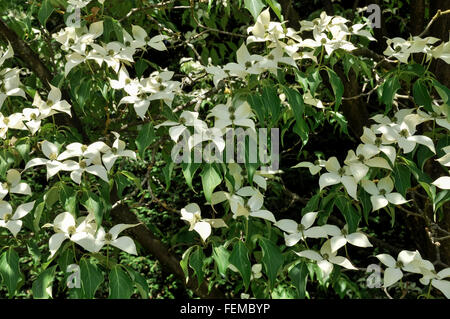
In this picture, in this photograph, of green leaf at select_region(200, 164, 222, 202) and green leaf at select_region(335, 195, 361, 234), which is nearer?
green leaf at select_region(200, 164, 222, 202)

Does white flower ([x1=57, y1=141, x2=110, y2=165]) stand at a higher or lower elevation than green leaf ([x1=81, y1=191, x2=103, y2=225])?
higher

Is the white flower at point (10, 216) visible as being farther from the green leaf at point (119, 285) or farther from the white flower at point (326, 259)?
the white flower at point (326, 259)

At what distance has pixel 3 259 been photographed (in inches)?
52.3

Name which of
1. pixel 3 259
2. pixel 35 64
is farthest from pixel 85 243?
pixel 35 64

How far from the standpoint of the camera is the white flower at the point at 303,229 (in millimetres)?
1385

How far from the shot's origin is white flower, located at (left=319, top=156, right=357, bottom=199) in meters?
1.34

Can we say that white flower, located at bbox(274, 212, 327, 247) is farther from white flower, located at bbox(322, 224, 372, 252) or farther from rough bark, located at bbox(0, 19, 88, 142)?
rough bark, located at bbox(0, 19, 88, 142)

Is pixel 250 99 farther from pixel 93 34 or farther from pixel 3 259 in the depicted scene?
pixel 3 259

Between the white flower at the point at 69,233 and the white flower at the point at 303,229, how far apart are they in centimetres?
42

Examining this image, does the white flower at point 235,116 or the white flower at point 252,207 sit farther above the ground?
the white flower at point 235,116

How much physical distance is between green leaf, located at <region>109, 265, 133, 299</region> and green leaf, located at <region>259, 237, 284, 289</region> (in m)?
0.29

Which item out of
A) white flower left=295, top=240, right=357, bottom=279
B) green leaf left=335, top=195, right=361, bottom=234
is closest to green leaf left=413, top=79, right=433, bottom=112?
green leaf left=335, top=195, right=361, bottom=234

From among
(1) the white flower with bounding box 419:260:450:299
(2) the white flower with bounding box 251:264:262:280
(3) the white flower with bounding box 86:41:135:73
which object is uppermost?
(3) the white flower with bounding box 86:41:135:73

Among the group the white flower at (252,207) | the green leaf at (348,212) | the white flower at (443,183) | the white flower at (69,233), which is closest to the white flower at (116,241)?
the white flower at (69,233)
